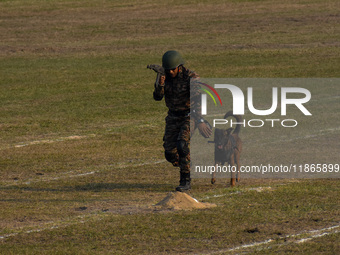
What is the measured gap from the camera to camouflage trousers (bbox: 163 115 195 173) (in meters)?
11.5

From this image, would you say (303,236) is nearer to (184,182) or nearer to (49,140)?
(184,182)

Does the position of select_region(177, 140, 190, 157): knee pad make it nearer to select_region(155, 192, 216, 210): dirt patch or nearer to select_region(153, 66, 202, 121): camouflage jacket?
select_region(153, 66, 202, 121): camouflage jacket

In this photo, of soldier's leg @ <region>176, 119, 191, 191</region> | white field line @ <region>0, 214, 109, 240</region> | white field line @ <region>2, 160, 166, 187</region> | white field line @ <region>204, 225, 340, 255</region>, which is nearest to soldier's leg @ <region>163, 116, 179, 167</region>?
soldier's leg @ <region>176, 119, 191, 191</region>

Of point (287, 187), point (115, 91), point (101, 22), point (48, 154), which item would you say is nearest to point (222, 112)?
point (115, 91)

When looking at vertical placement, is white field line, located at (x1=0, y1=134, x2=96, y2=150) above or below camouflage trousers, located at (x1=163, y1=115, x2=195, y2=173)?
below

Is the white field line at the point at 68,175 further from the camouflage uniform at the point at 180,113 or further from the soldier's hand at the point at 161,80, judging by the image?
the soldier's hand at the point at 161,80

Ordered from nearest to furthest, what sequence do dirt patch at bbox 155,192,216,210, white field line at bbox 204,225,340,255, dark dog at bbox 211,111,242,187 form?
white field line at bbox 204,225,340,255, dirt patch at bbox 155,192,216,210, dark dog at bbox 211,111,242,187

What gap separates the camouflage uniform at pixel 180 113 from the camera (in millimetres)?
11367

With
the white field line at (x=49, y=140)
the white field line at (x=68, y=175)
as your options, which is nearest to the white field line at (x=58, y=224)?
the white field line at (x=68, y=175)

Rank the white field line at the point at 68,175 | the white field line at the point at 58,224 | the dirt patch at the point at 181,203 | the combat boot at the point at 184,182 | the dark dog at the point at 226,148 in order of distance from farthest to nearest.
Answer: the white field line at the point at 68,175
the dark dog at the point at 226,148
the combat boot at the point at 184,182
the dirt patch at the point at 181,203
the white field line at the point at 58,224

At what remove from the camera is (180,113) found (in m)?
11.6

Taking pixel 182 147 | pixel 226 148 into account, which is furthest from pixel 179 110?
pixel 226 148

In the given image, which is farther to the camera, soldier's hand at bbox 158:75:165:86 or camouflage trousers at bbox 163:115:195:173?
camouflage trousers at bbox 163:115:195:173

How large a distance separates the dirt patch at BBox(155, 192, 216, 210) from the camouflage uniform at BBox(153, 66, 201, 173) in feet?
3.28
